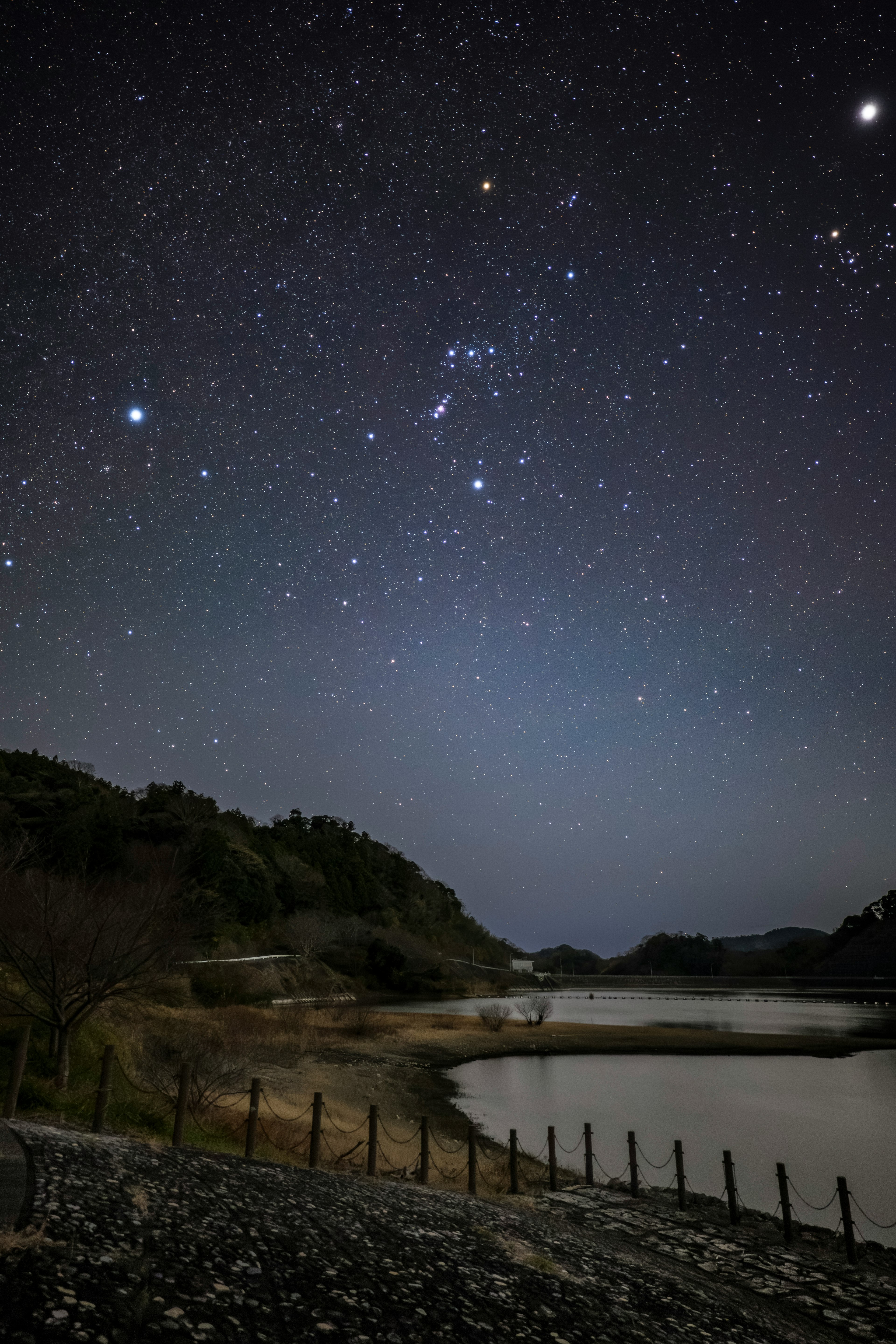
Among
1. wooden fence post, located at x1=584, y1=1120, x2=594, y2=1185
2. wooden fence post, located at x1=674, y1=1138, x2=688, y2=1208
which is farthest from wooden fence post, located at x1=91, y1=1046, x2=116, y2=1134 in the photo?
wooden fence post, located at x1=674, y1=1138, x2=688, y2=1208

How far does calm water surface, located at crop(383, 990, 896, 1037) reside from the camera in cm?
6788

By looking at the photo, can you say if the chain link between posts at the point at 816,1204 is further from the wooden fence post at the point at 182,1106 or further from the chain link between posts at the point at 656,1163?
the wooden fence post at the point at 182,1106

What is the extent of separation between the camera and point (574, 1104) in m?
32.8

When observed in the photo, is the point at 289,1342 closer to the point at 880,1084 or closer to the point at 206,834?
the point at 880,1084

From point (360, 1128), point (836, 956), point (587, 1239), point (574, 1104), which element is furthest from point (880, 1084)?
point (836, 956)

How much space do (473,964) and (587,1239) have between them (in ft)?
328

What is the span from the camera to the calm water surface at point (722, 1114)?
2266 centimetres

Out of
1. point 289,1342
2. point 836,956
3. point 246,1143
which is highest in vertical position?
point 289,1342

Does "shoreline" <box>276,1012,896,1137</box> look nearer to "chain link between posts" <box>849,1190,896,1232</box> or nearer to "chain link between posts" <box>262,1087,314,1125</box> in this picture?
"chain link between posts" <box>262,1087,314,1125</box>

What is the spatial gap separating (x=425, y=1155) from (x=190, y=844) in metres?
51.3

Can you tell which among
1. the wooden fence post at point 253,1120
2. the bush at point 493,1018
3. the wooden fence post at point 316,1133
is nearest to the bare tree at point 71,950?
the wooden fence post at point 253,1120

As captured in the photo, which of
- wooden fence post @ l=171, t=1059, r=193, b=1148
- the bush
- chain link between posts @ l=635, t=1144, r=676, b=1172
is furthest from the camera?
the bush

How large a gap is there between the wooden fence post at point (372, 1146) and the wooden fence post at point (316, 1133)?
107 centimetres

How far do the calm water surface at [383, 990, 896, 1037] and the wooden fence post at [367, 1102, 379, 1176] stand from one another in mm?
46072
